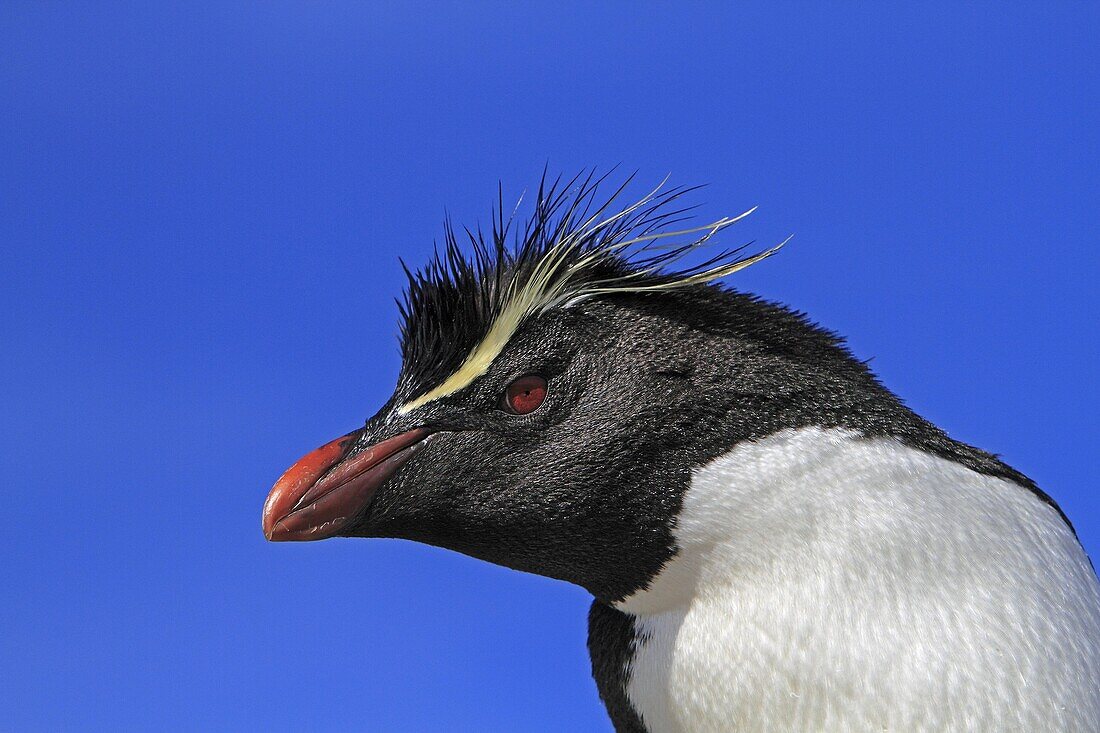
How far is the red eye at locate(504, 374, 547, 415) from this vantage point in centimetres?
341

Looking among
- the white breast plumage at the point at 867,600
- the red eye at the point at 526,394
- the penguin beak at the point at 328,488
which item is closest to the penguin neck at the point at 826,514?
the white breast plumage at the point at 867,600

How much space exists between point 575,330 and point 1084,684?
179cm

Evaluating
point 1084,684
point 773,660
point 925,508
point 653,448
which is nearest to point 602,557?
point 653,448

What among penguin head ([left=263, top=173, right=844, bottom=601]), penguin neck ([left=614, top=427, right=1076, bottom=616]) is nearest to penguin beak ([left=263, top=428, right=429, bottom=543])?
penguin head ([left=263, top=173, right=844, bottom=601])

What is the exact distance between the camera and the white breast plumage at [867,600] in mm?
2848

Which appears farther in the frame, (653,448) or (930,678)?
(653,448)

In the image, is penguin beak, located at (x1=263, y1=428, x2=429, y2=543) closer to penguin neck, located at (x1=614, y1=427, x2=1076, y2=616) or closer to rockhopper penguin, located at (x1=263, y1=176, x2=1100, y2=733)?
rockhopper penguin, located at (x1=263, y1=176, x2=1100, y2=733)

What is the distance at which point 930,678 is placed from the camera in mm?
2826

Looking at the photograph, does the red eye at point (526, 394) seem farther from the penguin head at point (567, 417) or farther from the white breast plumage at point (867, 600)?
the white breast plumage at point (867, 600)

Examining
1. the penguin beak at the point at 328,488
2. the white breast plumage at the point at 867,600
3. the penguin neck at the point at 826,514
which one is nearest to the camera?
the white breast plumage at the point at 867,600

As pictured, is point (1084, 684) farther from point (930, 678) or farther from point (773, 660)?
point (773, 660)

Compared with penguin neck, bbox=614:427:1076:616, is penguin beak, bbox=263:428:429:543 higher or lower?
higher

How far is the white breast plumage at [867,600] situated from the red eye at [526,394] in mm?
583

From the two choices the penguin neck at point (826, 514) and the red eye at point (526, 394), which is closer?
the penguin neck at point (826, 514)
